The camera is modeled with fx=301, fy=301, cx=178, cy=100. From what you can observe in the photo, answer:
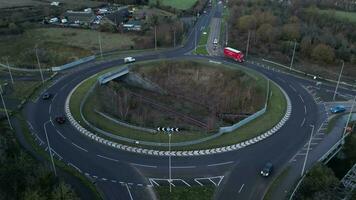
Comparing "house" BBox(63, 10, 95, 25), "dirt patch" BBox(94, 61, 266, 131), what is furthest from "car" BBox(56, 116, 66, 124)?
"house" BBox(63, 10, 95, 25)

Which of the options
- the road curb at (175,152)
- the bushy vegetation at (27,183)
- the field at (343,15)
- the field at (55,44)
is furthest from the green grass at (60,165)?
the field at (343,15)

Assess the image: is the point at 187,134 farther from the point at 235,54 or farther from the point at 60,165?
the point at 235,54

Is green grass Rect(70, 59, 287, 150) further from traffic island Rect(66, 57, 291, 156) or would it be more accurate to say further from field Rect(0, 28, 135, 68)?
field Rect(0, 28, 135, 68)

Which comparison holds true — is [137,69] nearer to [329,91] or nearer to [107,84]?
[107,84]

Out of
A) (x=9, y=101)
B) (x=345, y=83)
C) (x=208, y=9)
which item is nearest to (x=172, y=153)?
(x=9, y=101)

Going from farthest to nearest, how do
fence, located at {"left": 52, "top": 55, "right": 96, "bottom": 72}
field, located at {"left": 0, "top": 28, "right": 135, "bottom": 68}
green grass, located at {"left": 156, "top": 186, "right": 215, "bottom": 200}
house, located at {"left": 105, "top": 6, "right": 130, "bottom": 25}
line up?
house, located at {"left": 105, "top": 6, "right": 130, "bottom": 25}
field, located at {"left": 0, "top": 28, "right": 135, "bottom": 68}
fence, located at {"left": 52, "top": 55, "right": 96, "bottom": 72}
green grass, located at {"left": 156, "top": 186, "right": 215, "bottom": 200}

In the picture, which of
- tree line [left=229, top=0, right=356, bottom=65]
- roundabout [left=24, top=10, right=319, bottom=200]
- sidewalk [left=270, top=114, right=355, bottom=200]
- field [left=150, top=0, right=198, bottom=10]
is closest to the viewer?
sidewalk [left=270, top=114, right=355, bottom=200]
